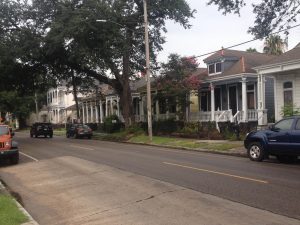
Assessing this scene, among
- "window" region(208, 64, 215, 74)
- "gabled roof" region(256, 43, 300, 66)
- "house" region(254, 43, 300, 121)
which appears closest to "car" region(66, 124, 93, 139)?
"window" region(208, 64, 215, 74)

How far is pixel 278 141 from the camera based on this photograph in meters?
17.7

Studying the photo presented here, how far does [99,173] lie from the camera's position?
52.9 ft

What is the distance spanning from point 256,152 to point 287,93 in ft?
37.9

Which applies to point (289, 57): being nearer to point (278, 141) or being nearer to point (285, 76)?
point (285, 76)

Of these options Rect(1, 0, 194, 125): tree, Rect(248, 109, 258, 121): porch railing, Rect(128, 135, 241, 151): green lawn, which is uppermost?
Rect(1, 0, 194, 125): tree

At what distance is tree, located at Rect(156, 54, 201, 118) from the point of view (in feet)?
121

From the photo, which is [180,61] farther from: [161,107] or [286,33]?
[286,33]

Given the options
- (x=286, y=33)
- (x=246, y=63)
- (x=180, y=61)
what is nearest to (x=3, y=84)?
(x=180, y=61)

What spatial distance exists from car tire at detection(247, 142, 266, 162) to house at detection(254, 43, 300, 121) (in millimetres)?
9555

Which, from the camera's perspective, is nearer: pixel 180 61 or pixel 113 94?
pixel 180 61

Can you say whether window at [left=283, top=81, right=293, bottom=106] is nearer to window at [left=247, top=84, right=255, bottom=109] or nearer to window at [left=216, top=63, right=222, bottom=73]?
window at [left=247, top=84, right=255, bottom=109]

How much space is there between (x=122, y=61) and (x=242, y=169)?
2579 cm

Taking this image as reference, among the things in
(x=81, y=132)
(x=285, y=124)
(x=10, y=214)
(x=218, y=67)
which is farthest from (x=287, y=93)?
(x=10, y=214)

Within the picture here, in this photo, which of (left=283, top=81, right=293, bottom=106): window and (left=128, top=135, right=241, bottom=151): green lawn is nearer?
(left=128, top=135, right=241, bottom=151): green lawn
